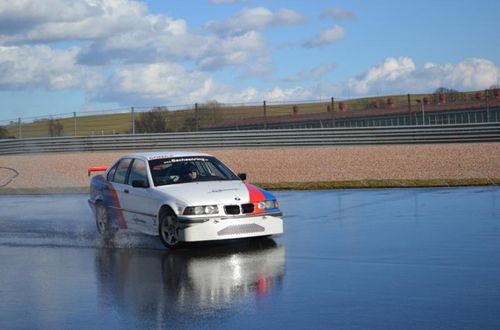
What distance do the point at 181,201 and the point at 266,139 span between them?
2562cm

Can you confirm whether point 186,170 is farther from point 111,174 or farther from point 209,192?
point 111,174

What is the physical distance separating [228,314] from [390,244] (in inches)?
169

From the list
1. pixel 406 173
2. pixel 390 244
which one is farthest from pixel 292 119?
pixel 390 244

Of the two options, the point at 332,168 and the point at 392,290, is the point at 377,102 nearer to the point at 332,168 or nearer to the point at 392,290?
the point at 332,168

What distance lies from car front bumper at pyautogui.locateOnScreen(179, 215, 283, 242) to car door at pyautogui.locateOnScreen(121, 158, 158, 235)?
90cm

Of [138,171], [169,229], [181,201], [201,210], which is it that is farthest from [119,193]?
[201,210]

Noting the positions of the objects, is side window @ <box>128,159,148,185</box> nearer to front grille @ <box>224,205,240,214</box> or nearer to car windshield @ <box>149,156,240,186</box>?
Result: car windshield @ <box>149,156,240,186</box>

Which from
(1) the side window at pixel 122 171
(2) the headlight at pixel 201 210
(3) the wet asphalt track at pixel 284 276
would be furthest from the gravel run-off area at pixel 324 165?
(2) the headlight at pixel 201 210

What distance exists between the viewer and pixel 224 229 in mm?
11516

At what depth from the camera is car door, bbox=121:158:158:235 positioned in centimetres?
1233

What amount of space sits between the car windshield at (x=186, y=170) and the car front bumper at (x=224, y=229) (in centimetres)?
140

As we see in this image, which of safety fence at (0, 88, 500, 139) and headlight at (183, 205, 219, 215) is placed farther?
safety fence at (0, 88, 500, 139)

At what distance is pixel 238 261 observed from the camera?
10.6 metres

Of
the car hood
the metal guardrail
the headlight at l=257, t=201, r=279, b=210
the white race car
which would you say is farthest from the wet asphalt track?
the metal guardrail
